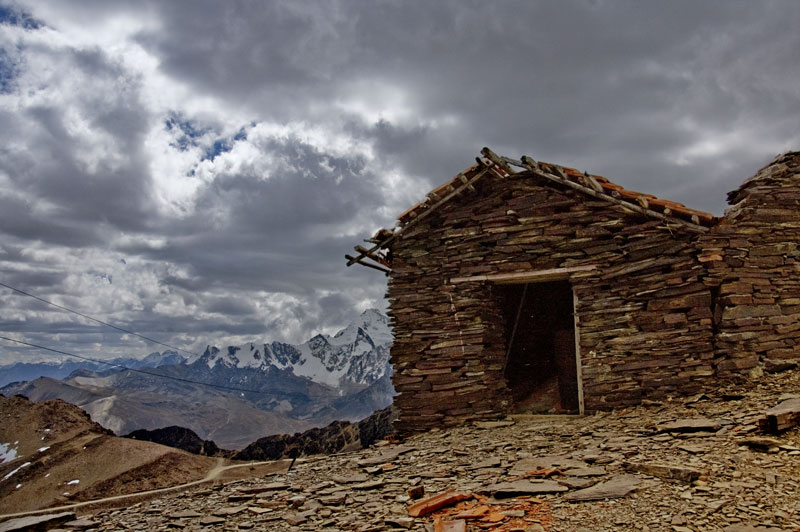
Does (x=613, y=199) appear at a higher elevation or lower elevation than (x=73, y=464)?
higher

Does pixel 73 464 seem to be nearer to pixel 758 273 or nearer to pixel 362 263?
pixel 362 263

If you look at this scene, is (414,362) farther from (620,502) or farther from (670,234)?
(620,502)

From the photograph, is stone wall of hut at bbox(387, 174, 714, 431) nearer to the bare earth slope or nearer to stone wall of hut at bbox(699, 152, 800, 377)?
stone wall of hut at bbox(699, 152, 800, 377)

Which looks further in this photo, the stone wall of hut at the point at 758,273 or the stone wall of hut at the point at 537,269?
the stone wall of hut at the point at 537,269

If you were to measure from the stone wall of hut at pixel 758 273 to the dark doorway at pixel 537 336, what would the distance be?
4.71 m

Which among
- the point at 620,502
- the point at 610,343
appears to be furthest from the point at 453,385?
the point at 620,502

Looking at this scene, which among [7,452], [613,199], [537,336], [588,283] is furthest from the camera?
[7,452]

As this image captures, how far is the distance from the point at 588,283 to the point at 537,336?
5303 mm

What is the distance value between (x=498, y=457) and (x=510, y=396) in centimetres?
501

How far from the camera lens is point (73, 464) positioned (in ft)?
87.0

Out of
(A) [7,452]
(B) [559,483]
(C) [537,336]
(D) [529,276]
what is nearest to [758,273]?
(D) [529,276]

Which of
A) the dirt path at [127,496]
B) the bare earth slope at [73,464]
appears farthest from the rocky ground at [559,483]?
the bare earth slope at [73,464]

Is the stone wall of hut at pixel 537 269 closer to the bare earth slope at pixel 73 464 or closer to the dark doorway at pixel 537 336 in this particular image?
the dark doorway at pixel 537 336

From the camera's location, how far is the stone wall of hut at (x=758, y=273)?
10.6 metres
